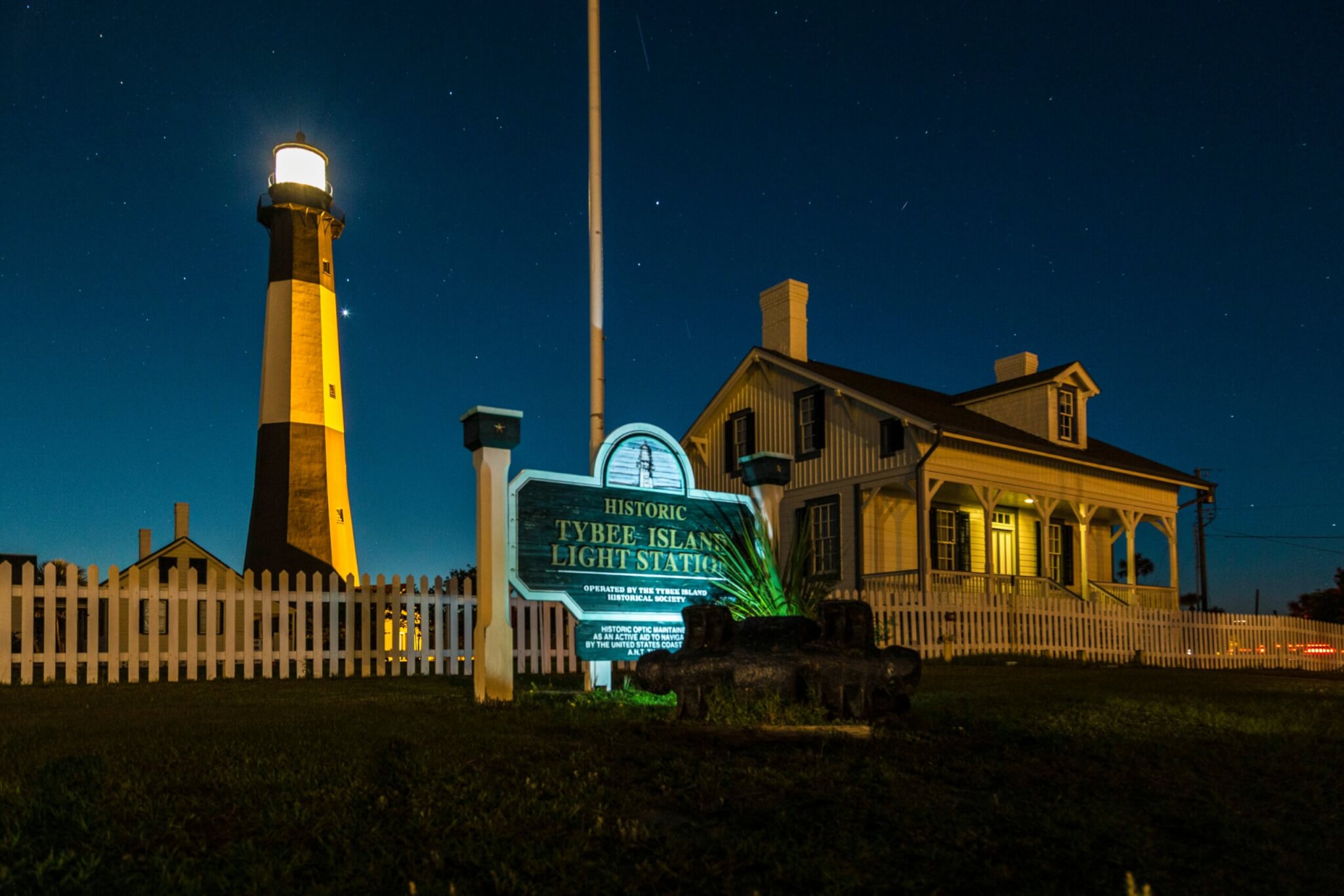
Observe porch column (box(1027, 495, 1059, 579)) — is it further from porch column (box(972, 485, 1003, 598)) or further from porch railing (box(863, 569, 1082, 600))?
porch column (box(972, 485, 1003, 598))

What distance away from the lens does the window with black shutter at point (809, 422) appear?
2616cm

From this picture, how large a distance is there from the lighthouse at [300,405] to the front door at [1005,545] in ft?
59.9

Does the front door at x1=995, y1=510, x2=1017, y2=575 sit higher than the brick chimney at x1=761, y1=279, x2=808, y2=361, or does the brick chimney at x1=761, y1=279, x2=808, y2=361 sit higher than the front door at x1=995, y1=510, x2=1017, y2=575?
the brick chimney at x1=761, y1=279, x2=808, y2=361

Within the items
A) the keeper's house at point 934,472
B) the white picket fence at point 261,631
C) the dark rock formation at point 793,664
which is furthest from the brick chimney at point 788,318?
the dark rock formation at point 793,664

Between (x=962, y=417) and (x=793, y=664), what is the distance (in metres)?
19.6

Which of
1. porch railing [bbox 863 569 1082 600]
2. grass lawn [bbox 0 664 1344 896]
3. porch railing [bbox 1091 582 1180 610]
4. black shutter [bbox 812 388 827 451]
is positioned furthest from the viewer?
porch railing [bbox 1091 582 1180 610]

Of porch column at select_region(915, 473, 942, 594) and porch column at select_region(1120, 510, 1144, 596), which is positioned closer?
porch column at select_region(915, 473, 942, 594)

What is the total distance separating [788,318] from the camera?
2752 cm

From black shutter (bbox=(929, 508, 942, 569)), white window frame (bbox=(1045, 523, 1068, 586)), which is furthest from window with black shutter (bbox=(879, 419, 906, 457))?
white window frame (bbox=(1045, 523, 1068, 586))

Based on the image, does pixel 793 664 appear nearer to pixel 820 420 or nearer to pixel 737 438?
pixel 820 420

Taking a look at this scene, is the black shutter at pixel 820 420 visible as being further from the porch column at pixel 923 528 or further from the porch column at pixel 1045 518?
the porch column at pixel 1045 518

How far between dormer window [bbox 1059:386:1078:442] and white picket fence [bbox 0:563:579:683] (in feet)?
54.9

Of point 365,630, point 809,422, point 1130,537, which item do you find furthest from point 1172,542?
point 365,630

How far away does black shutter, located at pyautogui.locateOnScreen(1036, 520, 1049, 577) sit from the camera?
83.6 ft
